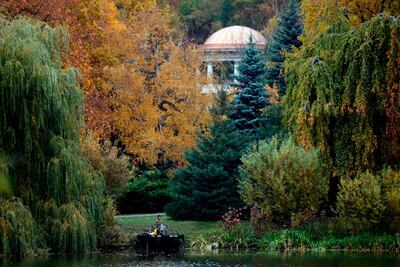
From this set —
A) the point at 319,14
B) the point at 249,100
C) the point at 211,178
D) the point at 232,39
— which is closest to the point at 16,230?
the point at 211,178

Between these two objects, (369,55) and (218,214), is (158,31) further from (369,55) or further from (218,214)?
(369,55)

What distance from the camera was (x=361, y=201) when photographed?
32062 millimetres

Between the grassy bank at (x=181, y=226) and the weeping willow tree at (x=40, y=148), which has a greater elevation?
the weeping willow tree at (x=40, y=148)

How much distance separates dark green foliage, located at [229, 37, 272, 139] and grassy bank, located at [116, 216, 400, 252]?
9.18m

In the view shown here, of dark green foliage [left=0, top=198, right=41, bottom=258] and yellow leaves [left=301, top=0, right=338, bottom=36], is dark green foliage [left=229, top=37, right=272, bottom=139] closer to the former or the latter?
yellow leaves [left=301, top=0, right=338, bottom=36]

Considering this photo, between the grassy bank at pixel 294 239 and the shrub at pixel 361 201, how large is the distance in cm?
60

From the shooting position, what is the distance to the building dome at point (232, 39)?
6850 centimetres

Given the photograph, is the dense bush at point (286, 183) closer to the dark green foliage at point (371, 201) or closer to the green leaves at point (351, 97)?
the green leaves at point (351, 97)

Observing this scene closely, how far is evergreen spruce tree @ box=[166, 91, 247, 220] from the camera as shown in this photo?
37.2 metres

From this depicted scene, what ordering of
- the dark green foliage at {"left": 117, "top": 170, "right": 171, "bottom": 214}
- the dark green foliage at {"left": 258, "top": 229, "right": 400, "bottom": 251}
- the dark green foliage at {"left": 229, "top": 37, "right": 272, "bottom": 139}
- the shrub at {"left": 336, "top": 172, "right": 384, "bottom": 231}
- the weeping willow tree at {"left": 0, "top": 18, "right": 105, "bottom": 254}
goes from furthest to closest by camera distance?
the dark green foliage at {"left": 229, "top": 37, "right": 272, "bottom": 139}
the dark green foliage at {"left": 117, "top": 170, "right": 171, "bottom": 214}
the dark green foliage at {"left": 258, "top": 229, "right": 400, "bottom": 251}
the shrub at {"left": 336, "top": 172, "right": 384, "bottom": 231}
the weeping willow tree at {"left": 0, "top": 18, "right": 105, "bottom": 254}

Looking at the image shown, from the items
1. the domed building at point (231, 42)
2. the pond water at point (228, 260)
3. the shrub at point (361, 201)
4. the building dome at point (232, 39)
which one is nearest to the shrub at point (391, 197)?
the shrub at point (361, 201)

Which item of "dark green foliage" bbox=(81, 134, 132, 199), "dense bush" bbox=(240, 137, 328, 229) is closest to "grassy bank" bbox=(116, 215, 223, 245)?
"dark green foliage" bbox=(81, 134, 132, 199)

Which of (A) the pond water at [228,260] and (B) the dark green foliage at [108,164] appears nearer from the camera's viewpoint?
(A) the pond water at [228,260]

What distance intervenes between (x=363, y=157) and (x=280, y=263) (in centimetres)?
711
